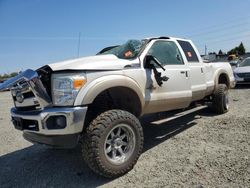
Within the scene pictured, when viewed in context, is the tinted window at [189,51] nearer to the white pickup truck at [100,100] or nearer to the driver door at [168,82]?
the driver door at [168,82]

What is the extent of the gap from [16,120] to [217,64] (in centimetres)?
519

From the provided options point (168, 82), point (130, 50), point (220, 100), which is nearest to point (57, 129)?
point (130, 50)

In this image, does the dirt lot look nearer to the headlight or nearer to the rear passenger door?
the rear passenger door

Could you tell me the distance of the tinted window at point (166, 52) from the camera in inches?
185

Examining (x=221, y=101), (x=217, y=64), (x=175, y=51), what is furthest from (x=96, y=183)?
(x=217, y=64)

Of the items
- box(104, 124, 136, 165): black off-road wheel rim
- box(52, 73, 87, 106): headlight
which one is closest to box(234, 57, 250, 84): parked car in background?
box(104, 124, 136, 165): black off-road wheel rim

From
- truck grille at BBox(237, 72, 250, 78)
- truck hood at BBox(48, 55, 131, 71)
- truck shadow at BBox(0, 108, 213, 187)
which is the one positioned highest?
truck hood at BBox(48, 55, 131, 71)

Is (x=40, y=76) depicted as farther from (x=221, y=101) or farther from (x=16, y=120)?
(x=221, y=101)

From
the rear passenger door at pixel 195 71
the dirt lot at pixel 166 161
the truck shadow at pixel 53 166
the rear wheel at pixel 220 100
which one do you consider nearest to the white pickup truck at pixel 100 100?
the dirt lot at pixel 166 161

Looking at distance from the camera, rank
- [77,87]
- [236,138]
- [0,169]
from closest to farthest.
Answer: [77,87] < [0,169] < [236,138]

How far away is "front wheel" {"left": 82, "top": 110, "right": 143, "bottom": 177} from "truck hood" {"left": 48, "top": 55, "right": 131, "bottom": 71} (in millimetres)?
654

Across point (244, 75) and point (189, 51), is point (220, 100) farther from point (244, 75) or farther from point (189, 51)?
point (244, 75)

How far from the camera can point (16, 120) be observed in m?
3.84

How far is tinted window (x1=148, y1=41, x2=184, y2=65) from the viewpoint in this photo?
4711 mm
